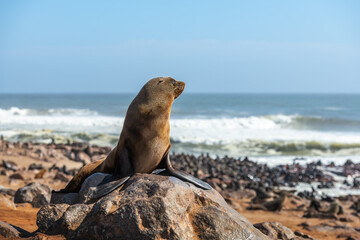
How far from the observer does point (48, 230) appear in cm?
454

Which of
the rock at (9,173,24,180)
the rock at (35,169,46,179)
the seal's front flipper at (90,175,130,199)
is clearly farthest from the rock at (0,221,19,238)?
the rock at (35,169,46,179)

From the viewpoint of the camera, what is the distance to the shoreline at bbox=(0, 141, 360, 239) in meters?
8.13

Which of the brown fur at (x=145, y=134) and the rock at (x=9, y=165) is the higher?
the brown fur at (x=145, y=134)

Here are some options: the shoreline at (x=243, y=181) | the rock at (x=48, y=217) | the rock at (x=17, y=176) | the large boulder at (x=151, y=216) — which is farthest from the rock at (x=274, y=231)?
the rock at (x=17, y=176)

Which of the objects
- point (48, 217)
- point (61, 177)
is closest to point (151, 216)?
point (48, 217)

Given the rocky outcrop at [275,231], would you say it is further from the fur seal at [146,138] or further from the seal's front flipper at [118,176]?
the seal's front flipper at [118,176]

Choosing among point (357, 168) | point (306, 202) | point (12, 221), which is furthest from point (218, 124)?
point (12, 221)

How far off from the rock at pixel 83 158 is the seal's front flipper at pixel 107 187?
1065cm

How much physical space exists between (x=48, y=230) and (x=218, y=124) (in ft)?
101

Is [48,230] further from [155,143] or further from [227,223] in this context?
[227,223]

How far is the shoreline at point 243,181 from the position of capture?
813 cm

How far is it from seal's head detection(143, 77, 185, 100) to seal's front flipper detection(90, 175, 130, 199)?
103 centimetres

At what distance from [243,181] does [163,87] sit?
8.65 meters

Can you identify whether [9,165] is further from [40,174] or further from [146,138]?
[146,138]
